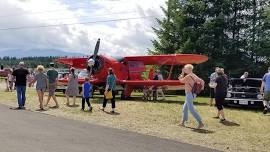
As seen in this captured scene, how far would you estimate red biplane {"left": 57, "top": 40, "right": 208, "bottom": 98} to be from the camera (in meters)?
25.6

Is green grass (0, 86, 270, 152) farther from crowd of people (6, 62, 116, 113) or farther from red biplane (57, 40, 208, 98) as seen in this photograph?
red biplane (57, 40, 208, 98)

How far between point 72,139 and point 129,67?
57.1 feet

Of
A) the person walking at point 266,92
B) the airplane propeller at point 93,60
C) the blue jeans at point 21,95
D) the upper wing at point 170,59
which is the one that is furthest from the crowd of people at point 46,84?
the upper wing at point 170,59

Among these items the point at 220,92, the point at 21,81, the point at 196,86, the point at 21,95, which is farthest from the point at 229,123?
the point at 21,81

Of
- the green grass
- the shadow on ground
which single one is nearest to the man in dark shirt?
the green grass

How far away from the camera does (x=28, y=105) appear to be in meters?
20.4

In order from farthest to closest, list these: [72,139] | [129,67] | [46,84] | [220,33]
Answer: [220,33], [129,67], [46,84], [72,139]

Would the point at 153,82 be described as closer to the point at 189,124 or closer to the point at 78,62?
the point at 78,62

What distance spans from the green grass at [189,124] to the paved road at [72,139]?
917 mm

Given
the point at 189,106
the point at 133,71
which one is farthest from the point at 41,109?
the point at 133,71

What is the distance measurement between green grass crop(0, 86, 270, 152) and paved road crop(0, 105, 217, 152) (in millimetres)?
917

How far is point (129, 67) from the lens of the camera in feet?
92.4

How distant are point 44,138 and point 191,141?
3613 mm

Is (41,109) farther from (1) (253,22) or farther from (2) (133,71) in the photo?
(1) (253,22)
